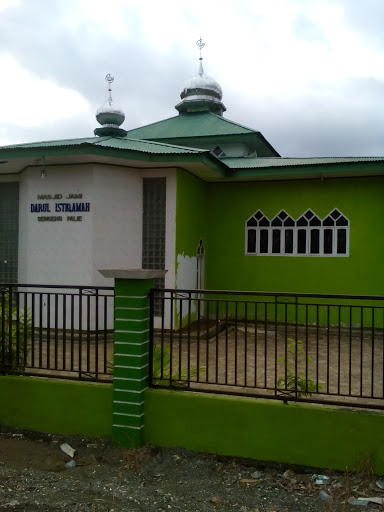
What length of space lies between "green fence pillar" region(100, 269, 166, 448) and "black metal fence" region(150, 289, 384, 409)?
0.17 metres

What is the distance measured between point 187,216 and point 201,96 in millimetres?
5788

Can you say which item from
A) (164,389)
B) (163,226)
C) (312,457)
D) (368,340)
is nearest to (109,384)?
(164,389)

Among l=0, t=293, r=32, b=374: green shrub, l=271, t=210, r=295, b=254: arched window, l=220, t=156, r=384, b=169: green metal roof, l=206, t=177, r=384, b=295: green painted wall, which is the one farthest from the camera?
l=271, t=210, r=295, b=254: arched window

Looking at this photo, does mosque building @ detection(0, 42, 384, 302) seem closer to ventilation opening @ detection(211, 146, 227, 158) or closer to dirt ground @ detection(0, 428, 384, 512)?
ventilation opening @ detection(211, 146, 227, 158)

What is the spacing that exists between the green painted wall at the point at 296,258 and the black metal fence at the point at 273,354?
54cm

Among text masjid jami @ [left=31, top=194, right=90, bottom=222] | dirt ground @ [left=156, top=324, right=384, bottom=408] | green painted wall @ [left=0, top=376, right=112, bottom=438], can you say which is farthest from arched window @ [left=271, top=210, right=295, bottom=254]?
green painted wall @ [left=0, top=376, right=112, bottom=438]

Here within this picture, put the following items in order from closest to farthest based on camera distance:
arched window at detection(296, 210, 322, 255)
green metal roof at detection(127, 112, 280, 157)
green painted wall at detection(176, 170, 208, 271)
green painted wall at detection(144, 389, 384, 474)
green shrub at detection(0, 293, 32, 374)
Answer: green painted wall at detection(144, 389, 384, 474) < green shrub at detection(0, 293, 32, 374) < green painted wall at detection(176, 170, 208, 271) < arched window at detection(296, 210, 322, 255) < green metal roof at detection(127, 112, 280, 157)

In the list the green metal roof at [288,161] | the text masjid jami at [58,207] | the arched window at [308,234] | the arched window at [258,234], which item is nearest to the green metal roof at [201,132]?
the green metal roof at [288,161]

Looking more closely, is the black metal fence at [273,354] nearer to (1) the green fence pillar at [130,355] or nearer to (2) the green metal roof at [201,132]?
(1) the green fence pillar at [130,355]

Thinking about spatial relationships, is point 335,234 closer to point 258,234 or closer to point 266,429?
point 258,234

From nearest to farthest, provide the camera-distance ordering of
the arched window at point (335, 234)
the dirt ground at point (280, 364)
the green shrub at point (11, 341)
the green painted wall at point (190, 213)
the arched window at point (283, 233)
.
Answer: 1. the dirt ground at point (280, 364)
2. the green shrub at point (11, 341)
3. the green painted wall at point (190, 213)
4. the arched window at point (335, 234)
5. the arched window at point (283, 233)

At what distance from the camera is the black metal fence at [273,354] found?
160 inches

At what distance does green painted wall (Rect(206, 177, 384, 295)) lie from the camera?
951 cm

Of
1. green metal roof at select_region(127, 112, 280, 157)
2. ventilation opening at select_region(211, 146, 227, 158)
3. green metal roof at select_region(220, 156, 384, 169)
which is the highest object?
green metal roof at select_region(127, 112, 280, 157)
